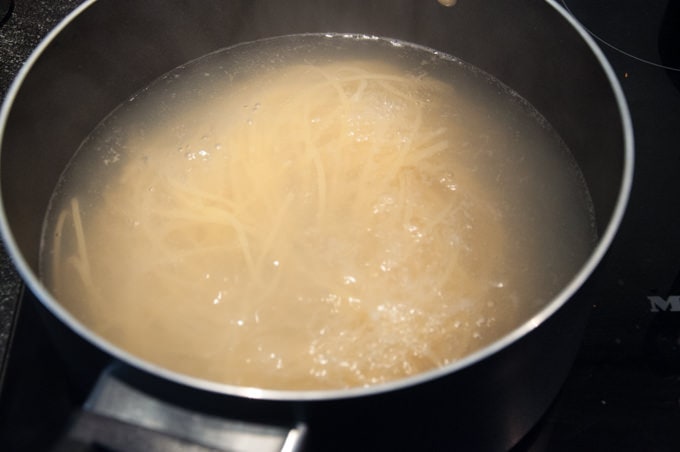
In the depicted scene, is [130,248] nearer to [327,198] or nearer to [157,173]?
[157,173]

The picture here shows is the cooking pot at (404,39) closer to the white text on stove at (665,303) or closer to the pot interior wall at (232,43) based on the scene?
the pot interior wall at (232,43)

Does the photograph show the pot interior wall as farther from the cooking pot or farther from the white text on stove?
the white text on stove

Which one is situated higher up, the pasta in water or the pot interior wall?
the pot interior wall

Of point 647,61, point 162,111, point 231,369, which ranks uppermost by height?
point 647,61

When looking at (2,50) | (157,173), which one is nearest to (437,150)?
(157,173)

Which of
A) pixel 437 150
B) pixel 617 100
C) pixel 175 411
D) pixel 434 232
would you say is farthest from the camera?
pixel 437 150

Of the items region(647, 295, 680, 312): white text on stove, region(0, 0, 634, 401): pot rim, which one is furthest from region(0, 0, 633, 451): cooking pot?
region(647, 295, 680, 312): white text on stove
